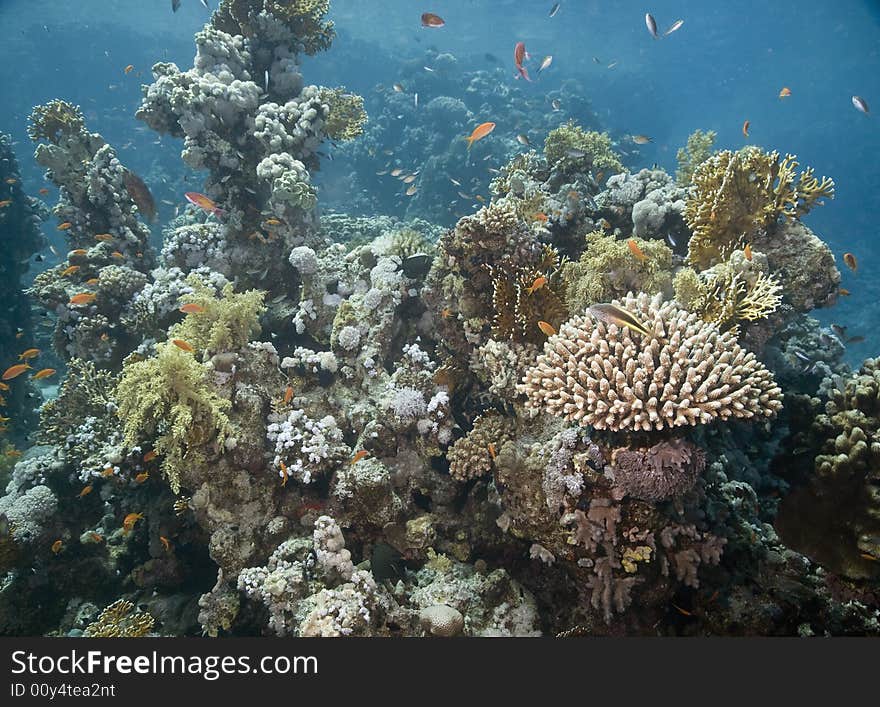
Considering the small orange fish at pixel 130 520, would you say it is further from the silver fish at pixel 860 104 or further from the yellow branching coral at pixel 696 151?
the silver fish at pixel 860 104

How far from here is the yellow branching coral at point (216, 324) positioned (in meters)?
5.76

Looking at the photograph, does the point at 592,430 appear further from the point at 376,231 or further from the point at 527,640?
the point at 376,231

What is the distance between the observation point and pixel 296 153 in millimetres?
9055

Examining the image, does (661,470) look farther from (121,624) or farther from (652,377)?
(121,624)

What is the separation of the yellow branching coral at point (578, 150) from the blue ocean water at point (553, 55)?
60.4ft

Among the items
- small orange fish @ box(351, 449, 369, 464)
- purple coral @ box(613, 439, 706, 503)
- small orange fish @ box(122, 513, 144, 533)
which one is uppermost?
small orange fish @ box(351, 449, 369, 464)

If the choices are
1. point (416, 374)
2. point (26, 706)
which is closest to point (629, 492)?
point (416, 374)

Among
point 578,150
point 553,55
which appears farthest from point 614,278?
point 553,55

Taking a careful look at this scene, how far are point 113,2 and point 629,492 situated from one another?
69.4 meters

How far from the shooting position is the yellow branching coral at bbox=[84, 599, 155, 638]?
4.66 m

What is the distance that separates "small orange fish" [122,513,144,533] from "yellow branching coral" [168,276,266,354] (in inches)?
87.7

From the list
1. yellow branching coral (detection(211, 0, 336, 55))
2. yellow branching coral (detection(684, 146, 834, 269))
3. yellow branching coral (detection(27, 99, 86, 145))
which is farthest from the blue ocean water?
yellow branching coral (detection(684, 146, 834, 269))

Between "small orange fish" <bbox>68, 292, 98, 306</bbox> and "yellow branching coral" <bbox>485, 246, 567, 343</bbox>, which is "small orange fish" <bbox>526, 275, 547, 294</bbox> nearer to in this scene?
"yellow branching coral" <bbox>485, 246, 567, 343</bbox>

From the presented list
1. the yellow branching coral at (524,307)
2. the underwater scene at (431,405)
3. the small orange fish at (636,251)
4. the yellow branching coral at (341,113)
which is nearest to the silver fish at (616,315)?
the underwater scene at (431,405)
